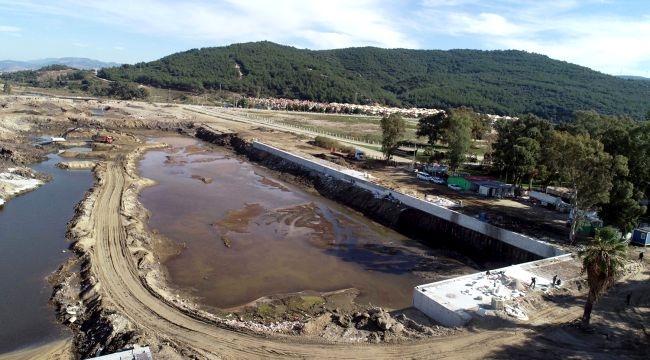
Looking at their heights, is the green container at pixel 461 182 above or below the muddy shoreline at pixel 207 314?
above

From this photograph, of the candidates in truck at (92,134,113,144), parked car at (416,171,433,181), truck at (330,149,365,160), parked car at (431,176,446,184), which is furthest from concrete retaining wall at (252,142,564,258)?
truck at (92,134,113,144)

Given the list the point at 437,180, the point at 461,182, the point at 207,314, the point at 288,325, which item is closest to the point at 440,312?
the point at 288,325

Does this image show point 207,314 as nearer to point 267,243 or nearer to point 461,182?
point 267,243

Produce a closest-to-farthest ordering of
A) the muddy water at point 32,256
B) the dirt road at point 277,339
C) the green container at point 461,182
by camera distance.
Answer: the dirt road at point 277,339
the muddy water at point 32,256
the green container at point 461,182

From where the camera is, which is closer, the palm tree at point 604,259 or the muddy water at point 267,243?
the palm tree at point 604,259

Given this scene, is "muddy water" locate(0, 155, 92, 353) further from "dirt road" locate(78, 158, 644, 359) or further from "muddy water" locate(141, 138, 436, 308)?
"muddy water" locate(141, 138, 436, 308)

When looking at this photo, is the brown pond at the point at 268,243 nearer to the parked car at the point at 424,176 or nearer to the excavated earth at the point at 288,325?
the excavated earth at the point at 288,325

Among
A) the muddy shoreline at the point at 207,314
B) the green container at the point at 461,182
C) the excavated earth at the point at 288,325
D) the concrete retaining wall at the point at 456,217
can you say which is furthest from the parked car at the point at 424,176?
the muddy shoreline at the point at 207,314
